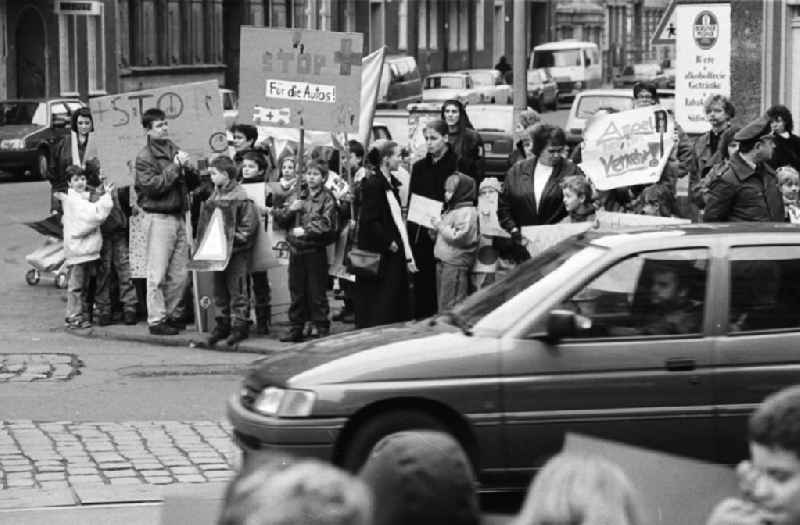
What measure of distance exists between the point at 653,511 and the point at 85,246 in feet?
37.0

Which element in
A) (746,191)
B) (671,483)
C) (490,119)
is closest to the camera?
(671,483)

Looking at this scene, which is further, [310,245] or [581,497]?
[310,245]

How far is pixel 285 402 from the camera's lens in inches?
326

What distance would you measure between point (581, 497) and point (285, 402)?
5376 millimetres

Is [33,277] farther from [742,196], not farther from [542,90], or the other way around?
[542,90]

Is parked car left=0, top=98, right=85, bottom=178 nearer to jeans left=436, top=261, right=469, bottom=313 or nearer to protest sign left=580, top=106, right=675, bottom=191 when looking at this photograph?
protest sign left=580, top=106, right=675, bottom=191

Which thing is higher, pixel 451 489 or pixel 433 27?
pixel 433 27

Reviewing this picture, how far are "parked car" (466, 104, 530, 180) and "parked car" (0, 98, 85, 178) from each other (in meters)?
8.15

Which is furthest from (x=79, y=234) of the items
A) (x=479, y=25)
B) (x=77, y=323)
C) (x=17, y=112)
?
(x=479, y=25)

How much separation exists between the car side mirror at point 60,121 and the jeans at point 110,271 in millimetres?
18826

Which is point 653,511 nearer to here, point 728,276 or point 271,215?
point 728,276

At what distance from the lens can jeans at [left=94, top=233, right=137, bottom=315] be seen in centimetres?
1542

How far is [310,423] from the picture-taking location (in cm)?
819

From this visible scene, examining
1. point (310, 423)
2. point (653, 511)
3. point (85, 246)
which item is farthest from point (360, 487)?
point (85, 246)
